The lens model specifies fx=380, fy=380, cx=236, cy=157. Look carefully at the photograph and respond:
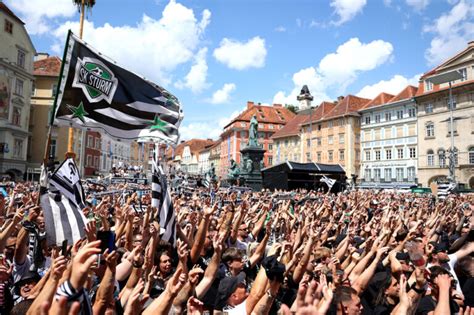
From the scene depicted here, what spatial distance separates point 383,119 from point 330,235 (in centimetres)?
5462

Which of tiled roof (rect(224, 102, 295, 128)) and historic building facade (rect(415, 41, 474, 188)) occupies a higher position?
tiled roof (rect(224, 102, 295, 128))

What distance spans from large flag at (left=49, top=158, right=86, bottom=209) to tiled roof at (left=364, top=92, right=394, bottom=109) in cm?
6163

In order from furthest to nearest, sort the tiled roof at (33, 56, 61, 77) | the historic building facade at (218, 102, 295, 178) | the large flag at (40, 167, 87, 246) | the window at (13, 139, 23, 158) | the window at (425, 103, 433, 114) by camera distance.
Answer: the historic building facade at (218, 102, 295, 178) → the window at (425, 103, 433, 114) → the tiled roof at (33, 56, 61, 77) → the window at (13, 139, 23, 158) → the large flag at (40, 167, 87, 246)

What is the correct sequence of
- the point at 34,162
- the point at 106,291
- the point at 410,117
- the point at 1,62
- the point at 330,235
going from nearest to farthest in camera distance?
1. the point at 106,291
2. the point at 330,235
3. the point at 1,62
4. the point at 34,162
5. the point at 410,117

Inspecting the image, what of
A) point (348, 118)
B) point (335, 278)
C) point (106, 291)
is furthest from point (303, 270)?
point (348, 118)

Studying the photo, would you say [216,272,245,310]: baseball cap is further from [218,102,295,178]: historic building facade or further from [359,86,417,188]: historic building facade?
[218,102,295,178]: historic building facade

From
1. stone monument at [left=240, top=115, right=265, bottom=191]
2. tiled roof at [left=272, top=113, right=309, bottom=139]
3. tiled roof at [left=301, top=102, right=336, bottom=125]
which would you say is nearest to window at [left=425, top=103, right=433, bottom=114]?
tiled roof at [left=301, top=102, right=336, bottom=125]

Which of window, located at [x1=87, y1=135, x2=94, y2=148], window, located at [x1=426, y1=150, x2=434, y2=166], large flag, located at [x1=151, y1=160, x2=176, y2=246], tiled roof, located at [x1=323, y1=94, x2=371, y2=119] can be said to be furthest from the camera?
tiled roof, located at [x1=323, y1=94, x2=371, y2=119]

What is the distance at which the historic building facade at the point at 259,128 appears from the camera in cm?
8644

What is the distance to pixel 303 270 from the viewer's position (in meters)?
4.38

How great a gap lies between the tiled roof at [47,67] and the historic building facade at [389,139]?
45651mm

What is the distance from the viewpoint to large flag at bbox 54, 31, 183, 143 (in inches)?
237

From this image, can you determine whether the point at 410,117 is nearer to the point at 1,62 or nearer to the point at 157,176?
the point at 1,62

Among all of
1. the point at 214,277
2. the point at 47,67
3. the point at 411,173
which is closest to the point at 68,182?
the point at 214,277
